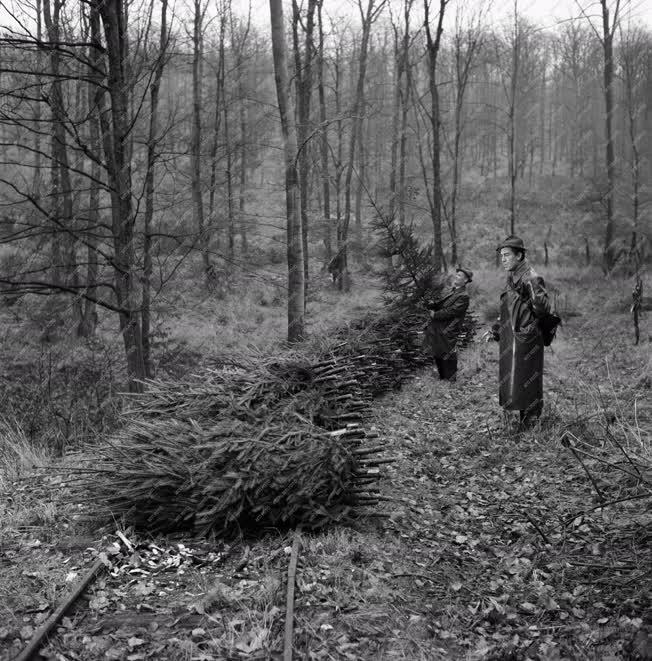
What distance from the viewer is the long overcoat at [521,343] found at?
6578mm

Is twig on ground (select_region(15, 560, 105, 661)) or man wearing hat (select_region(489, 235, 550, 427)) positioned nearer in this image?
twig on ground (select_region(15, 560, 105, 661))

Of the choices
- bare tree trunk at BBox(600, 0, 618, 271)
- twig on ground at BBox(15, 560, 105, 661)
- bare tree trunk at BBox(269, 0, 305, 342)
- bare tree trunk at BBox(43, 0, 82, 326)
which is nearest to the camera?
twig on ground at BBox(15, 560, 105, 661)

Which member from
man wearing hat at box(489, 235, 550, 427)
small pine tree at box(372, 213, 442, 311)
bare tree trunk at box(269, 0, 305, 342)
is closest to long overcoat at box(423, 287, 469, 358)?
small pine tree at box(372, 213, 442, 311)

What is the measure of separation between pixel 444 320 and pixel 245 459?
5.79 meters

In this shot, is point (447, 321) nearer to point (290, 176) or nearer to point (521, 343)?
point (521, 343)

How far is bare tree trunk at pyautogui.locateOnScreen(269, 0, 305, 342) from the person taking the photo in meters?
11.0

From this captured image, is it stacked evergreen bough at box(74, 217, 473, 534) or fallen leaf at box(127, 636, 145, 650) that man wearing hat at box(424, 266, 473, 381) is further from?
fallen leaf at box(127, 636, 145, 650)

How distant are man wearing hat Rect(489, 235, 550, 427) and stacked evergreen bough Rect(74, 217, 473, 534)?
1.97 m

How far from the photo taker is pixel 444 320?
961 centimetres

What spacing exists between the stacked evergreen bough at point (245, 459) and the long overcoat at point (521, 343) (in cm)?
197

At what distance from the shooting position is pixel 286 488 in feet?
14.5

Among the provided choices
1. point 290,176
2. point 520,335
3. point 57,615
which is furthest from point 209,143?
point 57,615

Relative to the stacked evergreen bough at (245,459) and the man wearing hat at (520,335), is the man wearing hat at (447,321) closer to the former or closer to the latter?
the man wearing hat at (520,335)

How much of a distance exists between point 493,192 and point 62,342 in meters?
37.9
